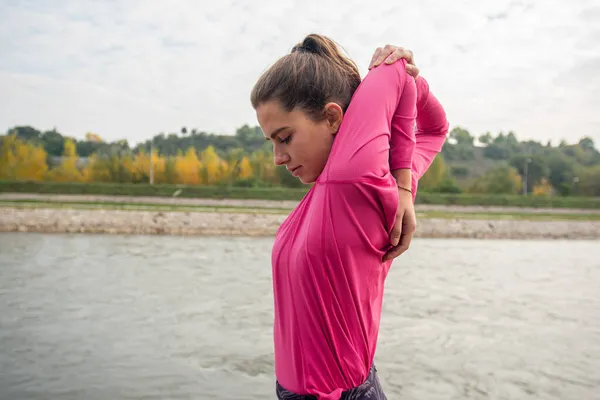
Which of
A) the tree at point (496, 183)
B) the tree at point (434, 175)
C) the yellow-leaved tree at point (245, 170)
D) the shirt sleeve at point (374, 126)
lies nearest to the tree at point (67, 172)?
the yellow-leaved tree at point (245, 170)

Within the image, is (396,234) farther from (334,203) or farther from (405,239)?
(334,203)

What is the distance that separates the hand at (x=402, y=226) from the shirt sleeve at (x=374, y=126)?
0.26 feet

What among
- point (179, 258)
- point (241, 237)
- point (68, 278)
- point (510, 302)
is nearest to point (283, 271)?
point (510, 302)

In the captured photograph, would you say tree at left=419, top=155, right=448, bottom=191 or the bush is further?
tree at left=419, top=155, right=448, bottom=191

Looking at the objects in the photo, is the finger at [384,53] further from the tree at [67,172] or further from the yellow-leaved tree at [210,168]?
the tree at [67,172]

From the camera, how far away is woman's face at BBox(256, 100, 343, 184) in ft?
3.95

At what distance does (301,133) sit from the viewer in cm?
121

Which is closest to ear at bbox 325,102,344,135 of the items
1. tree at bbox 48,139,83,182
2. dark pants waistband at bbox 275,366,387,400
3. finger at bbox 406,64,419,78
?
finger at bbox 406,64,419,78

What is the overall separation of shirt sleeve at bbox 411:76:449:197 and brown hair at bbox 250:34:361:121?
9.7 inches

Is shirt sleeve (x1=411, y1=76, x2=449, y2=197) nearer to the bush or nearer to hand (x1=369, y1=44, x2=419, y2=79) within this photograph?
hand (x1=369, y1=44, x2=419, y2=79)

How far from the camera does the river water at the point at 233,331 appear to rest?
495 cm

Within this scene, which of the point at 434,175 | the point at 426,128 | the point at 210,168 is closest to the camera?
the point at 426,128

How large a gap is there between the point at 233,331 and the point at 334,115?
594 centimetres

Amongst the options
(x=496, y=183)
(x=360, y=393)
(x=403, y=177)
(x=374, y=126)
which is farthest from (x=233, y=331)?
(x=496, y=183)
